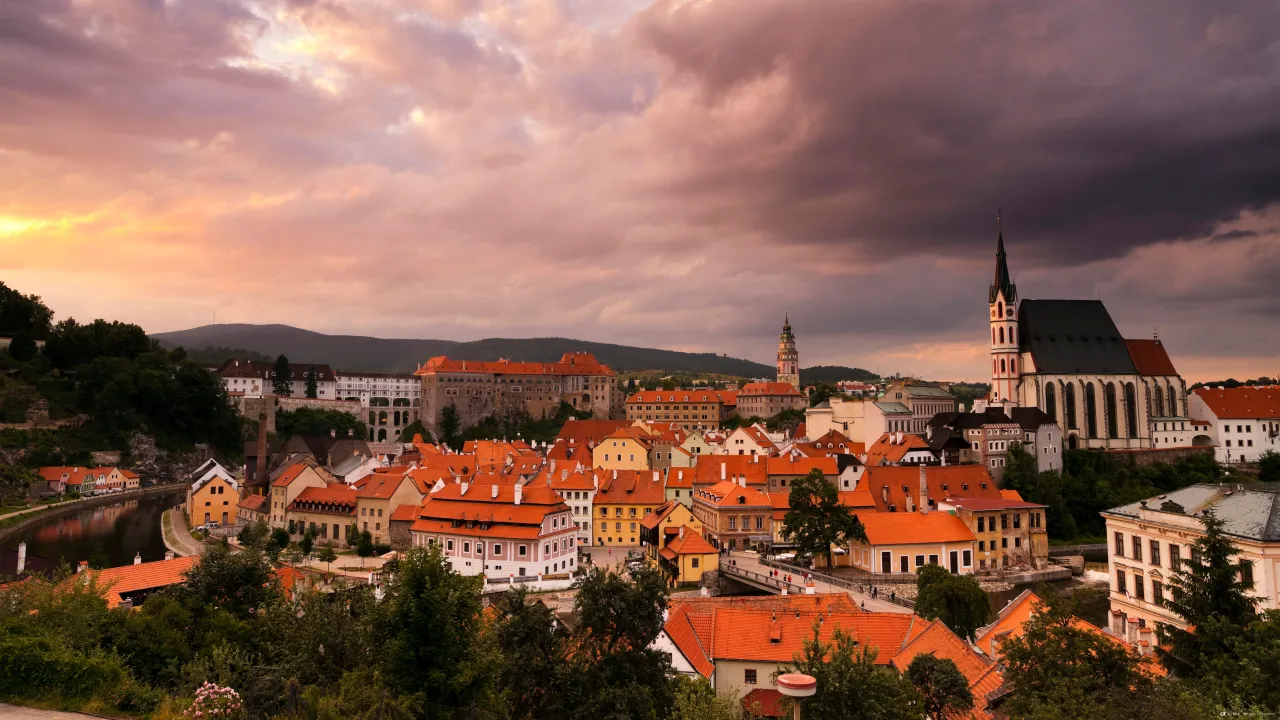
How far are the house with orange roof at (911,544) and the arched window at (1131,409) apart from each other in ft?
141

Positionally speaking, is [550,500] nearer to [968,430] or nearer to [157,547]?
[157,547]

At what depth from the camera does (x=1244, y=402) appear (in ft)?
249

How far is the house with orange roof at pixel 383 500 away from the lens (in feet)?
158

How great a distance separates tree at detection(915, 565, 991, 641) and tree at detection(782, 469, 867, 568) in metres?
12.9

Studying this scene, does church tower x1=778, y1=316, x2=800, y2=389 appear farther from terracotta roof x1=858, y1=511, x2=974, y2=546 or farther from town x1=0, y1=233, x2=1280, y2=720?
terracotta roof x1=858, y1=511, x2=974, y2=546

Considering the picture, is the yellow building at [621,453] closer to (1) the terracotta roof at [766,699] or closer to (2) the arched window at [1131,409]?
(1) the terracotta roof at [766,699]

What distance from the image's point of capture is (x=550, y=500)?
41406mm

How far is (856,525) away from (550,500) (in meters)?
16.6

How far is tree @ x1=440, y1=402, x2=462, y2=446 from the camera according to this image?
106669 mm

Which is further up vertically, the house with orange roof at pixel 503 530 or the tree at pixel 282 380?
the tree at pixel 282 380

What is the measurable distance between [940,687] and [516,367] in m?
106

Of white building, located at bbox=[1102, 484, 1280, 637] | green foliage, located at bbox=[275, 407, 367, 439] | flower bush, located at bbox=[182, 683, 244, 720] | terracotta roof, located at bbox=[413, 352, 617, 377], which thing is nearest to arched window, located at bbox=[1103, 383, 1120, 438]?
white building, located at bbox=[1102, 484, 1280, 637]

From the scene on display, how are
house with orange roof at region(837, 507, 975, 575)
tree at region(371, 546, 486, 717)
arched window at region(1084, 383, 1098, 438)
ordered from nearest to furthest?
1. tree at region(371, 546, 486, 717)
2. house with orange roof at region(837, 507, 975, 575)
3. arched window at region(1084, 383, 1098, 438)

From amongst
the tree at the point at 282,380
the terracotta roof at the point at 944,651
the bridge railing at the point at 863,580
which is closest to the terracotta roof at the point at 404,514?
the bridge railing at the point at 863,580
